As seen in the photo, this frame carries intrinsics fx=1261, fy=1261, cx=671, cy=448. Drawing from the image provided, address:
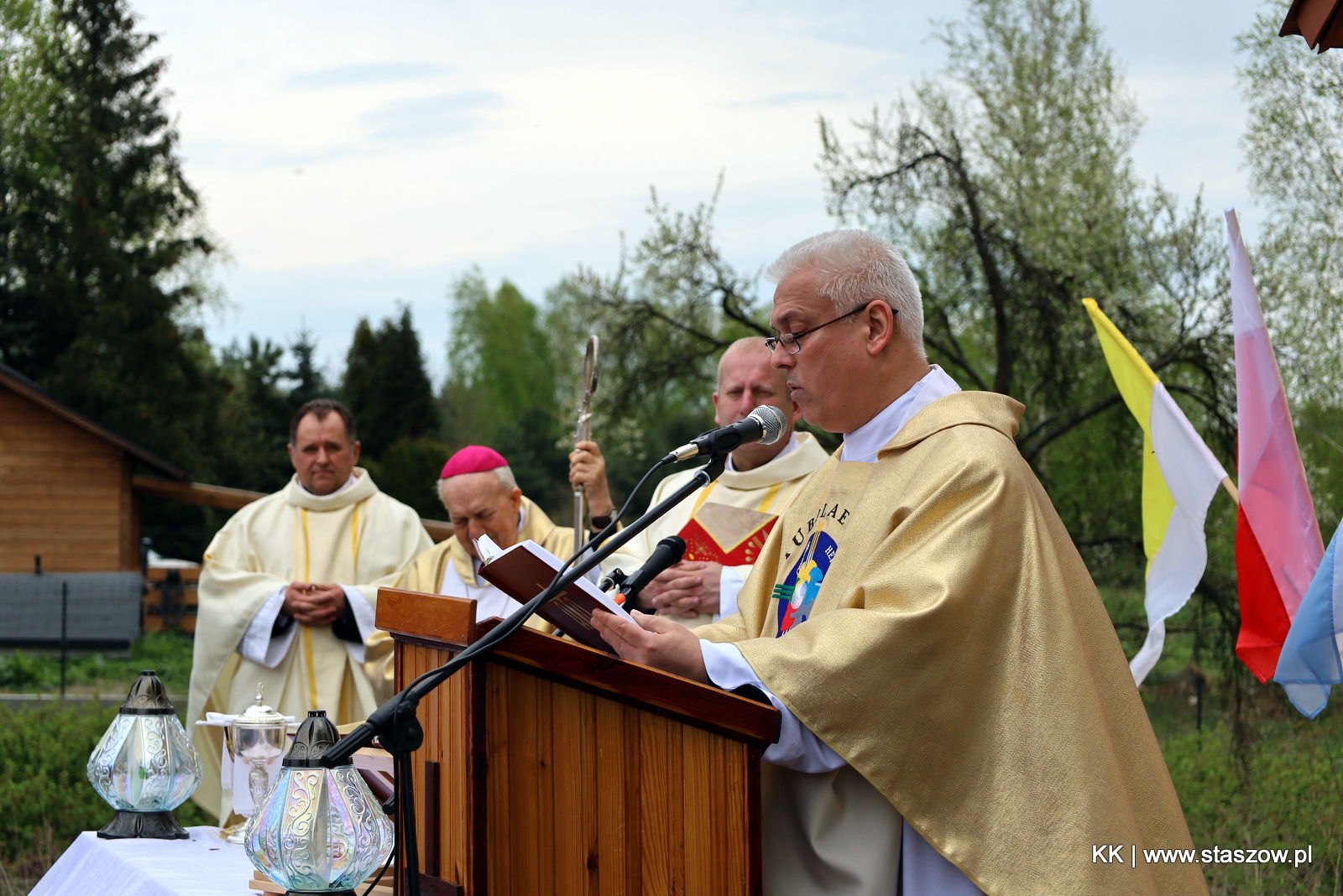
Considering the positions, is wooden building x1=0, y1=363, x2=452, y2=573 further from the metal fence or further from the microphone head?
the microphone head

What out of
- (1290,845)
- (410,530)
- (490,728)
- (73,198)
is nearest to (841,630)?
(490,728)

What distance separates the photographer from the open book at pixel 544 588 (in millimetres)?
2295

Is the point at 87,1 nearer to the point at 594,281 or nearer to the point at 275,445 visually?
the point at 275,445

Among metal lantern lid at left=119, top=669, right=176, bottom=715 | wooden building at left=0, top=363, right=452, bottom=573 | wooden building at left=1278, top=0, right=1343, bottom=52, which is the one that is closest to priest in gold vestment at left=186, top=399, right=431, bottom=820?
metal lantern lid at left=119, top=669, right=176, bottom=715

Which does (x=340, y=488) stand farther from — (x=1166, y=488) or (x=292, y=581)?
(x=1166, y=488)

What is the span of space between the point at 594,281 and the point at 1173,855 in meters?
11.7

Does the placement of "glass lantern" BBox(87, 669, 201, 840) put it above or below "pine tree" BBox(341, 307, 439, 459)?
below

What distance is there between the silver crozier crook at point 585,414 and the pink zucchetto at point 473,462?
0.53m

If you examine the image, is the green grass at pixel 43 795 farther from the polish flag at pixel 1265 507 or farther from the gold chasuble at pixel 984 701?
the polish flag at pixel 1265 507

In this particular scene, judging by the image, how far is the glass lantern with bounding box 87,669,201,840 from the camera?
352 cm

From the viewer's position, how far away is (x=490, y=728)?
7.27 feet

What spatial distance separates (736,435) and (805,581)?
64 cm

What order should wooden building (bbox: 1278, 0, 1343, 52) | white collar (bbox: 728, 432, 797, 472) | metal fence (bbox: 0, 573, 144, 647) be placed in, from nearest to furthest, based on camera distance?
1. wooden building (bbox: 1278, 0, 1343, 52)
2. white collar (bbox: 728, 432, 797, 472)
3. metal fence (bbox: 0, 573, 144, 647)

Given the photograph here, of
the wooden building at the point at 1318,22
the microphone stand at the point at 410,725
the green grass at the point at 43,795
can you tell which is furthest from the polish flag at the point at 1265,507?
the green grass at the point at 43,795
